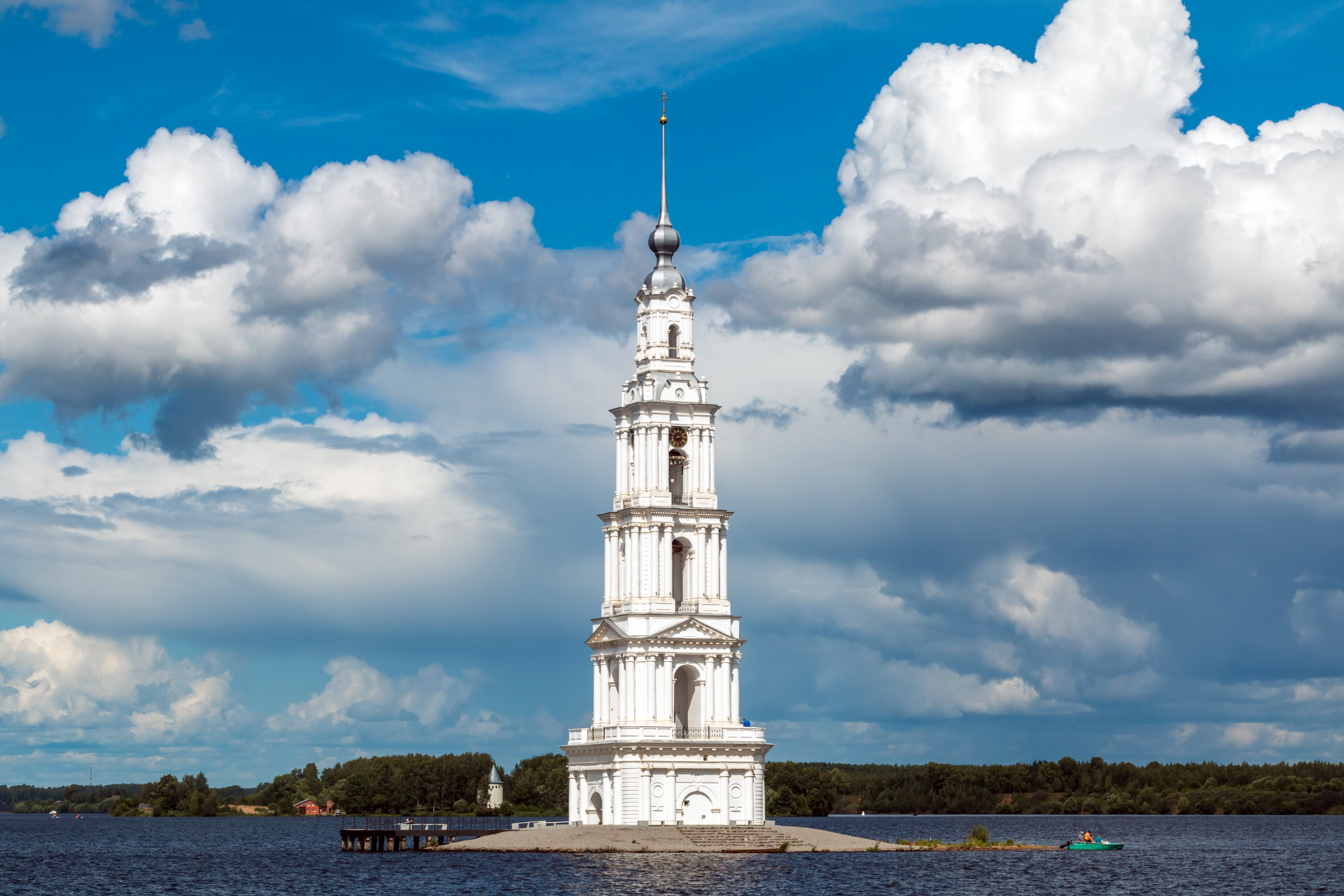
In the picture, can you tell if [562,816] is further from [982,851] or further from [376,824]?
[982,851]

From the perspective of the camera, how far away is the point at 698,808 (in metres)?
99.6

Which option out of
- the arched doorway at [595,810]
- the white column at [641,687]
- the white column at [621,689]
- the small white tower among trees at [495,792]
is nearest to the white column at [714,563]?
the white column at [641,687]

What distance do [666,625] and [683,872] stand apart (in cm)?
2013

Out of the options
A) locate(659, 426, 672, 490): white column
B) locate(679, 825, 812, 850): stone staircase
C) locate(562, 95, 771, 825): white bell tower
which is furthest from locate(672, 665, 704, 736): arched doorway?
locate(659, 426, 672, 490): white column

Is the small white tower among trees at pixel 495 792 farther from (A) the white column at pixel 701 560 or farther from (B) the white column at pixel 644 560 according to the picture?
(B) the white column at pixel 644 560

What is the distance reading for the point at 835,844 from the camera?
327ft

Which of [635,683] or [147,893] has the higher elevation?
[635,683]

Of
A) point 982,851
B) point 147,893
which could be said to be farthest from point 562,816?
point 147,893

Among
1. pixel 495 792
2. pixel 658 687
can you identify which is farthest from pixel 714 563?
pixel 495 792

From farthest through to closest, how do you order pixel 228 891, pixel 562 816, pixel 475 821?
pixel 562 816 → pixel 475 821 → pixel 228 891

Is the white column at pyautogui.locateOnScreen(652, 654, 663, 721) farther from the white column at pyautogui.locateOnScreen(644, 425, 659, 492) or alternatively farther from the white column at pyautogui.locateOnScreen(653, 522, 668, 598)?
the white column at pyautogui.locateOnScreen(644, 425, 659, 492)

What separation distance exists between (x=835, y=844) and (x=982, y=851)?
19228mm

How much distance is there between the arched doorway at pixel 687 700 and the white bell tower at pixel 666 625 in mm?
94

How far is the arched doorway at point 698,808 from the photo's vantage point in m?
99.2
